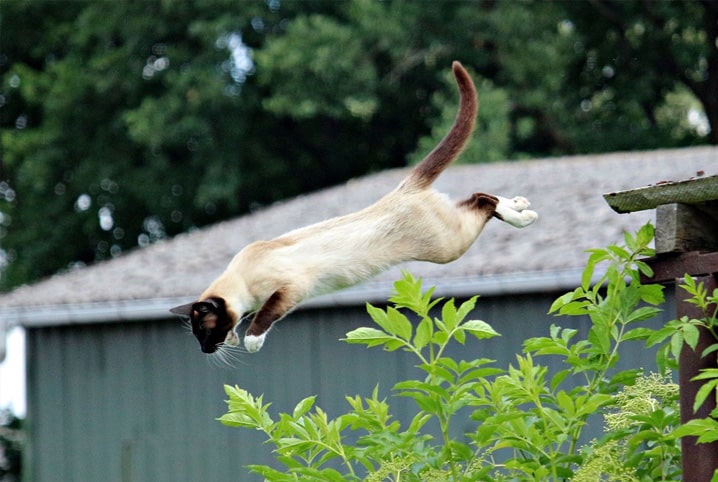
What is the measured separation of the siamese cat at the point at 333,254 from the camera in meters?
2.54

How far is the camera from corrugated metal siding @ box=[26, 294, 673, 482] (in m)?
10.2

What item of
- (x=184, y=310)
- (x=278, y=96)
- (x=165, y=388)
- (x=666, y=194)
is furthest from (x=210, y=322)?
(x=278, y=96)

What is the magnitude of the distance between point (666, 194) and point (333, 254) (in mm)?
1253

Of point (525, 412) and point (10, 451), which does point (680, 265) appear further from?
point (10, 451)

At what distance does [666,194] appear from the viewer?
11.1 feet

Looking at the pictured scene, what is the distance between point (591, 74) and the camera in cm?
2030

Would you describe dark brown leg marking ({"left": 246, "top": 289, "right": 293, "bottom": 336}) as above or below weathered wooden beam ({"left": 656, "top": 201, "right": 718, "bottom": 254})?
below

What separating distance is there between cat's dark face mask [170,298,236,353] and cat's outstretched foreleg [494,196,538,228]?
2.25 ft

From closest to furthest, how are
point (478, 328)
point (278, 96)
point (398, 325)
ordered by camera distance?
point (478, 328) < point (398, 325) < point (278, 96)

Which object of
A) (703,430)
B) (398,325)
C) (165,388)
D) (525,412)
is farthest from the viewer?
(165,388)

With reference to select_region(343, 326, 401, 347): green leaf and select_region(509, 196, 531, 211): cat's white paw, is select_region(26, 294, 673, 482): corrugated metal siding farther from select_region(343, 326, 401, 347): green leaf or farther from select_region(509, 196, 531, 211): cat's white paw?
select_region(509, 196, 531, 211): cat's white paw

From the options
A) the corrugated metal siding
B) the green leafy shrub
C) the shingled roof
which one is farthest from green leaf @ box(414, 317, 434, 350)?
the corrugated metal siding

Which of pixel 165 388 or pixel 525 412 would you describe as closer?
pixel 525 412

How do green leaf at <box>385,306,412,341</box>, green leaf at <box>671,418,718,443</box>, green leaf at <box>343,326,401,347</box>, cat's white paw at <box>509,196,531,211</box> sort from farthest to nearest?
green leaf at <box>385,306,412,341</box>
green leaf at <box>343,326,401,347</box>
green leaf at <box>671,418,718,443</box>
cat's white paw at <box>509,196,531,211</box>
